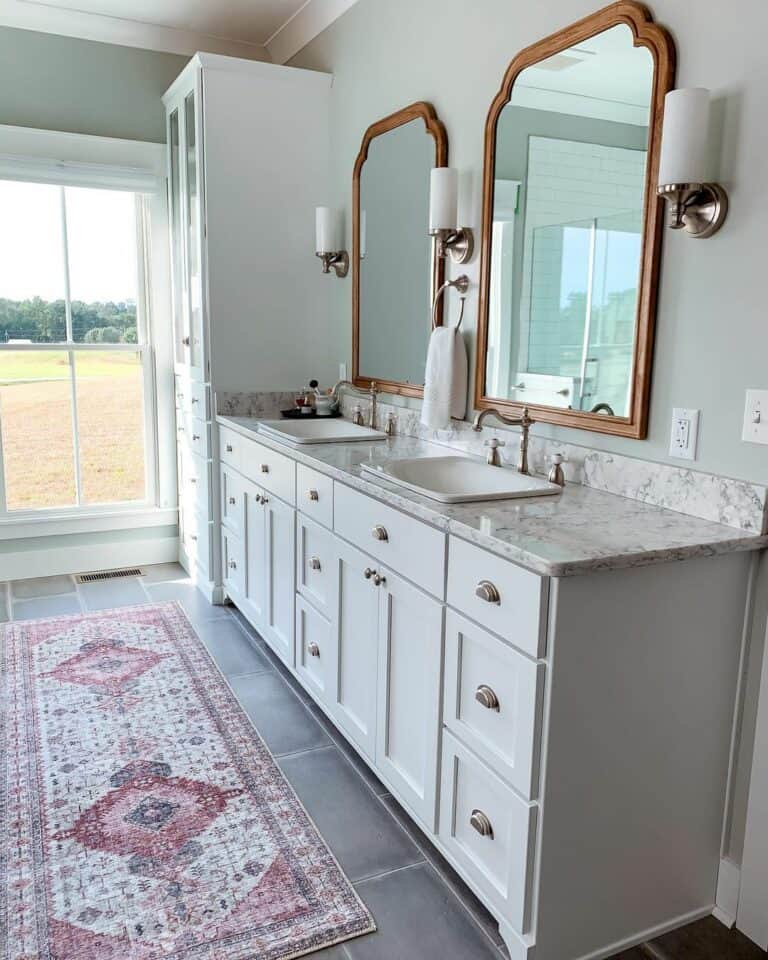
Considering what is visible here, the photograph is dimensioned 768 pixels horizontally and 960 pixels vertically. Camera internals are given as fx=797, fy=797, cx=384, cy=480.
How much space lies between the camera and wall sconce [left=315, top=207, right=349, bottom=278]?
11.3 feet

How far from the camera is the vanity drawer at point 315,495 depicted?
2414 millimetres

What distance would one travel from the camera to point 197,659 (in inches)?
122

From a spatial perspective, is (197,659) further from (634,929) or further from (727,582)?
(727,582)

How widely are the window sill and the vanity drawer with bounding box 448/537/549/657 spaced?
2.91 metres

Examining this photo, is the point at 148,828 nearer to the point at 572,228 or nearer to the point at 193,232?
the point at 572,228

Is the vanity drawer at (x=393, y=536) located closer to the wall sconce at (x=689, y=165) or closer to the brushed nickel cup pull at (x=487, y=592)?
the brushed nickel cup pull at (x=487, y=592)

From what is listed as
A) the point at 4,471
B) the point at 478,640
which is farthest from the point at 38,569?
the point at 478,640

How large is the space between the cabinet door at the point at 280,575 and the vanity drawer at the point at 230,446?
405 millimetres

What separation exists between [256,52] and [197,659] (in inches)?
120

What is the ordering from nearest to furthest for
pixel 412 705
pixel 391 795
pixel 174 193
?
1. pixel 412 705
2. pixel 391 795
3. pixel 174 193

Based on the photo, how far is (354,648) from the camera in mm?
2293

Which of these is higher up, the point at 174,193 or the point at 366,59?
the point at 366,59

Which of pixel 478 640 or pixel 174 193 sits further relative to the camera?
pixel 174 193

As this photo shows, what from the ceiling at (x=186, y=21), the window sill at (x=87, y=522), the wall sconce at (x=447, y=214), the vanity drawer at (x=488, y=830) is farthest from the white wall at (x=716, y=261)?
the window sill at (x=87, y=522)
